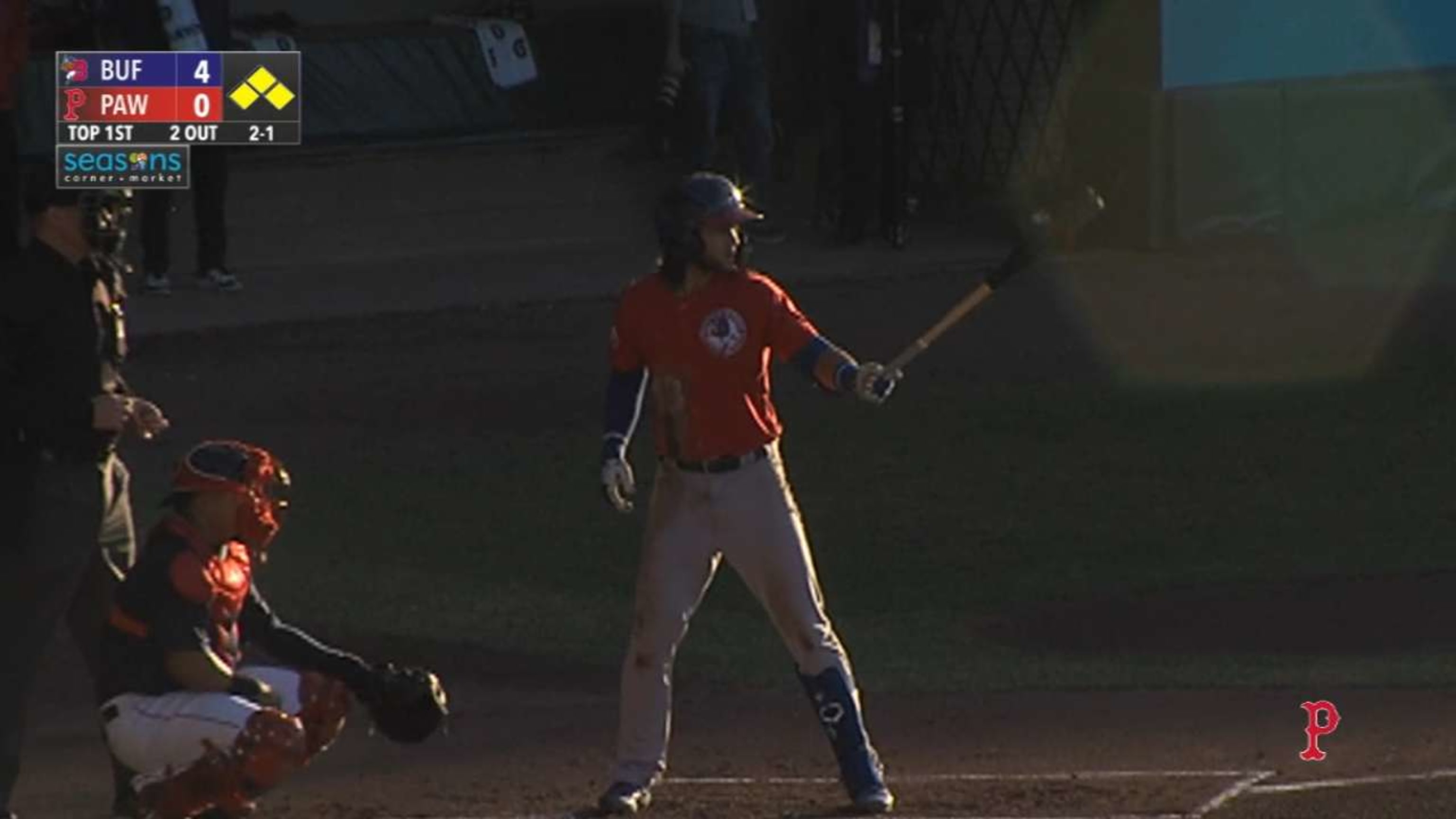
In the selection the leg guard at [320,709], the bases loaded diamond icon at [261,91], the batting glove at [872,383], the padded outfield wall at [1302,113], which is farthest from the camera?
the padded outfield wall at [1302,113]

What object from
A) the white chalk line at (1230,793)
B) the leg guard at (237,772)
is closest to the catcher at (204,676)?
the leg guard at (237,772)

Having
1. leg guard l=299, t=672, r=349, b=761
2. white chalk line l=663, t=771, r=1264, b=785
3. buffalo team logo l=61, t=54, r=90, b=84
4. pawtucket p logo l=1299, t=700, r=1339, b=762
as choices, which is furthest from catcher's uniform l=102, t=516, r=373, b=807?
buffalo team logo l=61, t=54, r=90, b=84

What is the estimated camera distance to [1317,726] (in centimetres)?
1002

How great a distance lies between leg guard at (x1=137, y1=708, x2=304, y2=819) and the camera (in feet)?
25.6

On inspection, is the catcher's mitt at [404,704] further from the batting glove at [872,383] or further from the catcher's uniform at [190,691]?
the batting glove at [872,383]

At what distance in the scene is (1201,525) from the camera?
44.2 feet

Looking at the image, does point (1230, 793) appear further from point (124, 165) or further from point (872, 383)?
point (124, 165)

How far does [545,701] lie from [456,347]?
6.13m

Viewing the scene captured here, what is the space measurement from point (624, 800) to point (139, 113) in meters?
10.0

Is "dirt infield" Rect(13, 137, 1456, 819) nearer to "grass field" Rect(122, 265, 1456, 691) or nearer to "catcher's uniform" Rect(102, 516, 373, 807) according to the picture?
"grass field" Rect(122, 265, 1456, 691)

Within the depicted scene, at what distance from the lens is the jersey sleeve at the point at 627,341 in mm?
9008

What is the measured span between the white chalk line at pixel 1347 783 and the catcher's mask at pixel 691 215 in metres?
2.18

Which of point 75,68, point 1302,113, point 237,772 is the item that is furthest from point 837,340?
Answer: point 237,772

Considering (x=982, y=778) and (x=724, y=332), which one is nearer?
(x=724, y=332)
